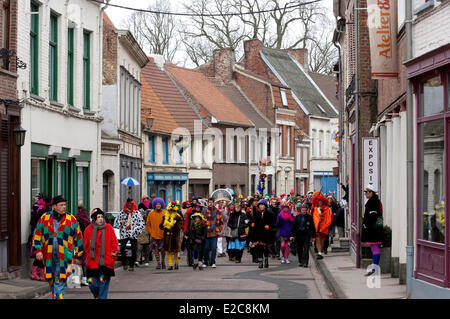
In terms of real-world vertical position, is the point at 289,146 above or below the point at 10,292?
above

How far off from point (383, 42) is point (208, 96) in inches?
1457

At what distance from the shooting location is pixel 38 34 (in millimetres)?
21875

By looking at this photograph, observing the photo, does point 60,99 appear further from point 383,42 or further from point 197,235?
point 383,42

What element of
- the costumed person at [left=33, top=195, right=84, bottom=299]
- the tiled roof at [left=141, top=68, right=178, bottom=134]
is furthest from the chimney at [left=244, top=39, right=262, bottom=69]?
the costumed person at [left=33, top=195, right=84, bottom=299]

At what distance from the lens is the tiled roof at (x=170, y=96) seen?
48.3 meters

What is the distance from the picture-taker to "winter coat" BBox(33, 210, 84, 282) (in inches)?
530

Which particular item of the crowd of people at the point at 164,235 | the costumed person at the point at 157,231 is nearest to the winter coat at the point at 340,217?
the crowd of people at the point at 164,235

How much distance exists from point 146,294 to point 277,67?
49.1m

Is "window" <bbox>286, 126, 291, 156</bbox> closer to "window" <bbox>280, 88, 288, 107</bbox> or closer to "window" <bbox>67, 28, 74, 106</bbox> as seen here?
"window" <bbox>280, 88, 288, 107</bbox>

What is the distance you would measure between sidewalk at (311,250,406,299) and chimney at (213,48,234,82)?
35679 mm

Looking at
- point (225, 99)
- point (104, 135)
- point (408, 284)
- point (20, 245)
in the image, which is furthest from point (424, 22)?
point (225, 99)

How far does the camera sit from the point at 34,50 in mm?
21734

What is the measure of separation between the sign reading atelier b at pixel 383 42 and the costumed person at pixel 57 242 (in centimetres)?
712

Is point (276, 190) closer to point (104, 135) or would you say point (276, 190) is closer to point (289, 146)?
point (289, 146)
